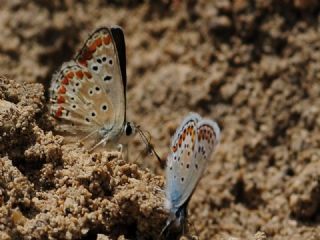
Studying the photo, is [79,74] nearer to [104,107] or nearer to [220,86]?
[104,107]

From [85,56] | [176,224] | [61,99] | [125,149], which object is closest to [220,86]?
[125,149]

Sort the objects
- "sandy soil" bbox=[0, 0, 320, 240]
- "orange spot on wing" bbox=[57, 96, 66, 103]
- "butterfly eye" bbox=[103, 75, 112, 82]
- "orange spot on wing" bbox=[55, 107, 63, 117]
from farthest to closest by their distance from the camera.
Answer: "sandy soil" bbox=[0, 0, 320, 240]
"butterfly eye" bbox=[103, 75, 112, 82]
"orange spot on wing" bbox=[57, 96, 66, 103]
"orange spot on wing" bbox=[55, 107, 63, 117]

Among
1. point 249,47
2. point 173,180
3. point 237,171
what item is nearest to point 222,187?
point 237,171

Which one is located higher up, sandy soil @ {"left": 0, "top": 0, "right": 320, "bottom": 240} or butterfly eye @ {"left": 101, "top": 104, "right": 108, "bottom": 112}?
sandy soil @ {"left": 0, "top": 0, "right": 320, "bottom": 240}

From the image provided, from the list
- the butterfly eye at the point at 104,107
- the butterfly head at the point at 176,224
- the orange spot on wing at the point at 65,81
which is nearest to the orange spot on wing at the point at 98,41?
the orange spot on wing at the point at 65,81

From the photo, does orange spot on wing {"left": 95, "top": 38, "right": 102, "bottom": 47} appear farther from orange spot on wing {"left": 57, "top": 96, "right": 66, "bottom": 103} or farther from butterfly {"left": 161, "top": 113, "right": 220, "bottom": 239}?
butterfly {"left": 161, "top": 113, "right": 220, "bottom": 239}

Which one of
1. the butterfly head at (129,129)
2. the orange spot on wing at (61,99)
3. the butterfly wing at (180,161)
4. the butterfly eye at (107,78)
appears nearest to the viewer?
the butterfly wing at (180,161)

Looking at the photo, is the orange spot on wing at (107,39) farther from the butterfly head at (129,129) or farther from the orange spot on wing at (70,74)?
the butterfly head at (129,129)

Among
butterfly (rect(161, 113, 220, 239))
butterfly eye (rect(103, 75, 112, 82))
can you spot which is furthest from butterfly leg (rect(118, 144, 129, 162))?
butterfly (rect(161, 113, 220, 239))
